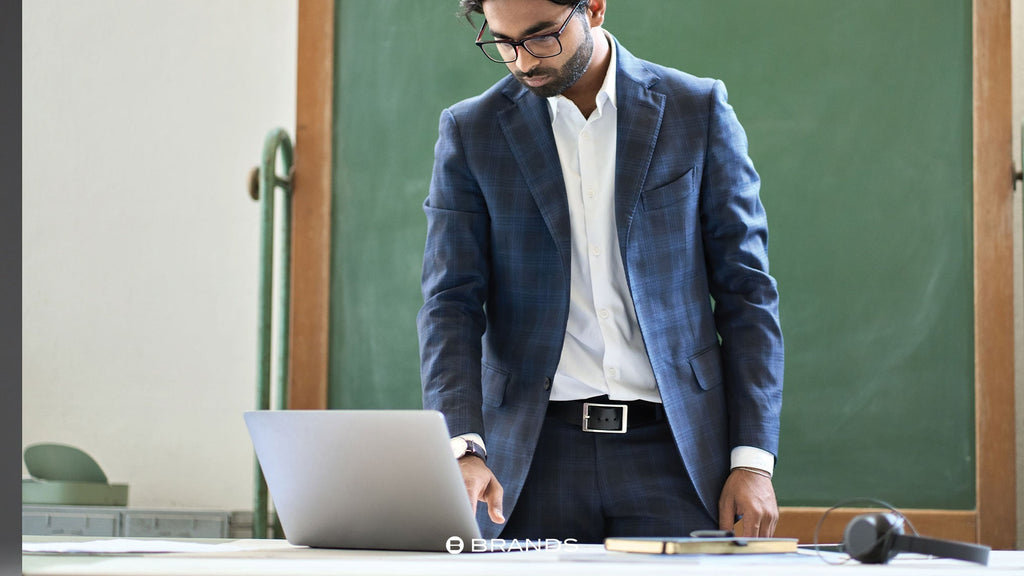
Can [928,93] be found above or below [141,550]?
above

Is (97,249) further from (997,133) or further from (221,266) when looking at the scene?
(997,133)

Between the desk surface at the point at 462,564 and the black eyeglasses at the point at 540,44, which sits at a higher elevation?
the black eyeglasses at the point at 540,44

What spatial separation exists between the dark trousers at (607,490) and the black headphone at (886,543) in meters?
0.65

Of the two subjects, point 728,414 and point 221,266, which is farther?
point 221,266

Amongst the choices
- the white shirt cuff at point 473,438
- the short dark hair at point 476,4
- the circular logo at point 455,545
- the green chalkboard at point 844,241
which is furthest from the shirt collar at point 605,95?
the circular logo at point 455,545

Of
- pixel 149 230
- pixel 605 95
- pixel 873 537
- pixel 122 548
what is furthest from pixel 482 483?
pixel 149 230

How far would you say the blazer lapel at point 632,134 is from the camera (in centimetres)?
167

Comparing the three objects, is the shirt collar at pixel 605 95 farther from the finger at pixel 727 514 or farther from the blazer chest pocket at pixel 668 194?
the finger at pixel 727 514

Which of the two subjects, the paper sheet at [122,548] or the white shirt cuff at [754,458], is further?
the white shirt cuff at [754,458]

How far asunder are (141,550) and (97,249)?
188 cm

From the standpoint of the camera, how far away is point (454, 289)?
169 cm

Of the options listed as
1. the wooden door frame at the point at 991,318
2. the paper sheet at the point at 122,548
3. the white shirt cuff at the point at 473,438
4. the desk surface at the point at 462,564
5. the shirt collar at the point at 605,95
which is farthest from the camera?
the wooden door frame at the point at 991,318

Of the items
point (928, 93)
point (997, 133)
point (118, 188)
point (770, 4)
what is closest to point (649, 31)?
point (770, 4)

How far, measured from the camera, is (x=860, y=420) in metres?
2.36
